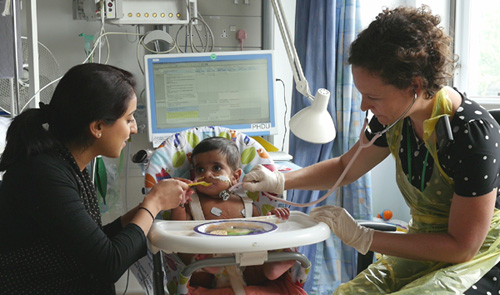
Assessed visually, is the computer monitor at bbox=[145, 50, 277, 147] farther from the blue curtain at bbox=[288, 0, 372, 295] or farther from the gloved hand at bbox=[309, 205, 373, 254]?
the gloved hand at bbox=[309, 205, 373, 254]

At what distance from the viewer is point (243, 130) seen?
2797 mm

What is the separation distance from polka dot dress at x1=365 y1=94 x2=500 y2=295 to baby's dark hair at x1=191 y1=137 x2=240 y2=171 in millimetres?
617

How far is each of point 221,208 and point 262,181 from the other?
18 cm

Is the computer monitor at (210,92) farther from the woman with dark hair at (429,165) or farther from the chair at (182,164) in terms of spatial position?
the woman with dark hair at (429,165)

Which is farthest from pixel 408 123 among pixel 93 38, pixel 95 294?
pixel 93 38

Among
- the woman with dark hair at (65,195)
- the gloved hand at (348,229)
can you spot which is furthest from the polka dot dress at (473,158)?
the woman with dark hair at (65,195)

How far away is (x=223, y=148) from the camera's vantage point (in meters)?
→ 1.91

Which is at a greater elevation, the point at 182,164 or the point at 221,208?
the point at 182,164

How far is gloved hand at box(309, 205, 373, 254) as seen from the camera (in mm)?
1608

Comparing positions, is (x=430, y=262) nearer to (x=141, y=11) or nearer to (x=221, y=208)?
(x=221, y=208)

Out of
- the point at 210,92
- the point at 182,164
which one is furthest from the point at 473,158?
the point at 210,92

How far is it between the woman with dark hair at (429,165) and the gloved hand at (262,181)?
0.64 ft

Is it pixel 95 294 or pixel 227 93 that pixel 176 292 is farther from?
pixel 227 93

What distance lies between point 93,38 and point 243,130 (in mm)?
901
